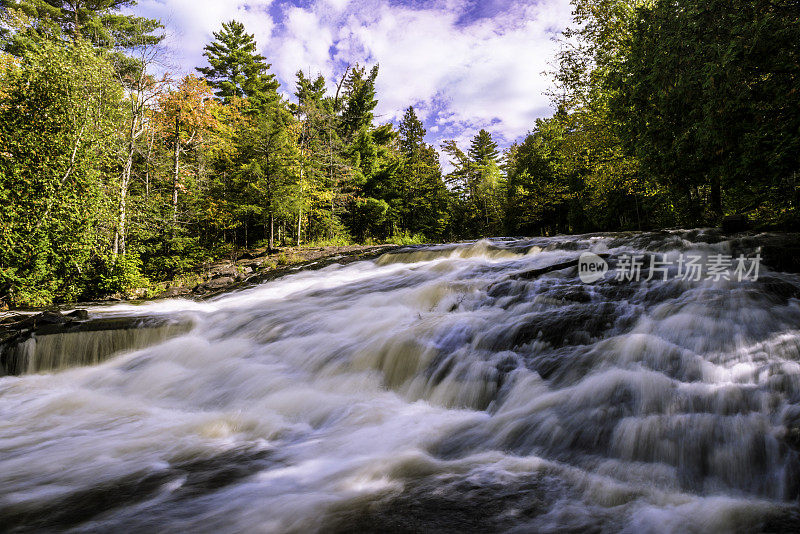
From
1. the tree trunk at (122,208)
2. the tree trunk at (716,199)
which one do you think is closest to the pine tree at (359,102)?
the tree trunk at (122,208)

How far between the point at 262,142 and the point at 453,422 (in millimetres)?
16026

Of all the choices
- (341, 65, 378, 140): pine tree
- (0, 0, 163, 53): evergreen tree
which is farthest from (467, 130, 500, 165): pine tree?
(0, 0, 163, 53): evergreen tree

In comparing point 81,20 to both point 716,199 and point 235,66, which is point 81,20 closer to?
point 235,66

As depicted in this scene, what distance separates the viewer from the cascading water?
2006mm

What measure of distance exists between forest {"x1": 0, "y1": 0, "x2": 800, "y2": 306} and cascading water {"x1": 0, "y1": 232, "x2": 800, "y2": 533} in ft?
13.8

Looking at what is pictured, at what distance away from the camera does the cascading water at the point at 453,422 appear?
201 centimetres

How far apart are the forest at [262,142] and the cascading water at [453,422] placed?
13.8 ft

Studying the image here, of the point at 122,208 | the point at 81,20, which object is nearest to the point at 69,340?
the point at 122,208

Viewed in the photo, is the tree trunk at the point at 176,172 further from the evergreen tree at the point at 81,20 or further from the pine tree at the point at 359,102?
the pine tree at the point at 359,102

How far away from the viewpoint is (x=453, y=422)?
3145 millimetres

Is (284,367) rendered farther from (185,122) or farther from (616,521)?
(185,122)

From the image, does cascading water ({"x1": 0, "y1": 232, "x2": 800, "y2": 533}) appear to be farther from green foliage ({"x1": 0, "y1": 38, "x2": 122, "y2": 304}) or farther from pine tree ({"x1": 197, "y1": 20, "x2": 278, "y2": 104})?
pine tree ({"x1": 197, "y1": 20, "x2": 278, "y2": 104})

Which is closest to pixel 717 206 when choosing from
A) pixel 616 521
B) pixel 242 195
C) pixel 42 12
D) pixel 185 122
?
pixel 616 521

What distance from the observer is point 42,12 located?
18922 mm
